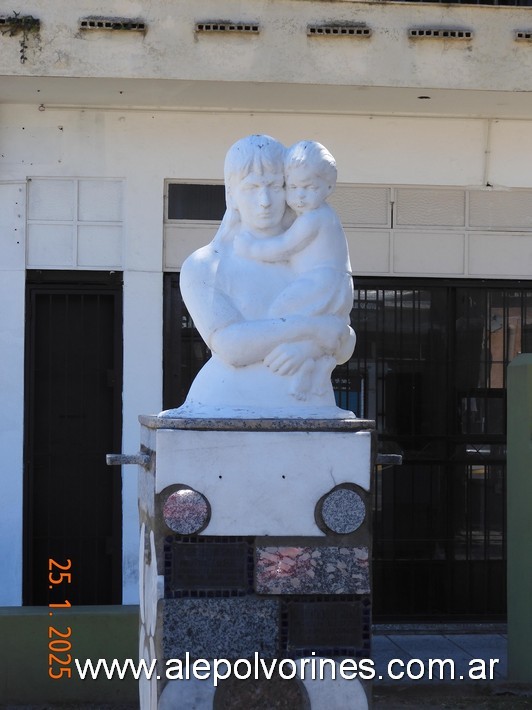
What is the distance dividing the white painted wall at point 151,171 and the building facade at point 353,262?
15 mm

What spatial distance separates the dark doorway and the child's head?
407 centimetres

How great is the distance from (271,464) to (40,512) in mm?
4623

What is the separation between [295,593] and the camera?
16.9 ft

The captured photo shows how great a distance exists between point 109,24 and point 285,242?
13.0 ft

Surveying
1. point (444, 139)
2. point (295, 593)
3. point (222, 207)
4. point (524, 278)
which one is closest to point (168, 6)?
point (222, 207)

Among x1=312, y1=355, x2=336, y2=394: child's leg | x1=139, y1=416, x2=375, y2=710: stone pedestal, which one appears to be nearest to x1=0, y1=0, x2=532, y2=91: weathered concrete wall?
x1=312, y1=355, x2=336, y2=394: child's leg

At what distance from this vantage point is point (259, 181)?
5430mm

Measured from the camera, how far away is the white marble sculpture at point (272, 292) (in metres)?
5.30

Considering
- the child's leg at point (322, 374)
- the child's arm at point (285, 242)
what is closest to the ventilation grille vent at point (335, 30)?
the child's arm at point (285, 242)

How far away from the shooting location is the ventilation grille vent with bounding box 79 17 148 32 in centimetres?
877

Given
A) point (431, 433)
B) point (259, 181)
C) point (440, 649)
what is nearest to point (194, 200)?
point (431, 433)

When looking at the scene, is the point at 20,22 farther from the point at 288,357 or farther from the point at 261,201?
the point at 288,357

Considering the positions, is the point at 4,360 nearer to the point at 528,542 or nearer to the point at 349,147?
the point at 349,147

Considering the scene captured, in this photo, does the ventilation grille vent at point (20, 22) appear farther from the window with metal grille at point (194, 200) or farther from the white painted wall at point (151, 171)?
the window with metal grille at point (194, 200)
